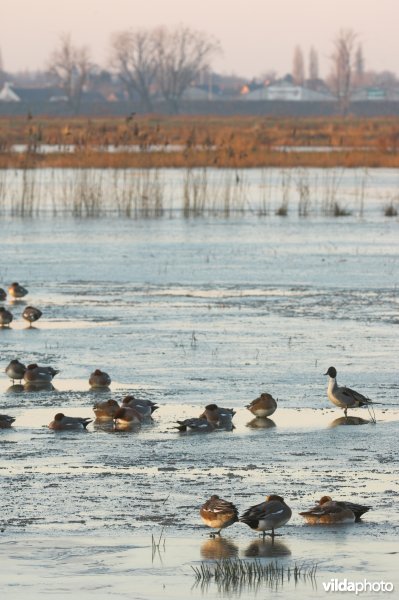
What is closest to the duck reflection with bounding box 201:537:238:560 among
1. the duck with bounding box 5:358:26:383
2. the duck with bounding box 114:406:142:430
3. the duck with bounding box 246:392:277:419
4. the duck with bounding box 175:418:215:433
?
the duck with bounding box 175:418:215:433

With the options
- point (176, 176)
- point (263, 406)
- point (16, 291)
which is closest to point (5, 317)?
point (16, 291)

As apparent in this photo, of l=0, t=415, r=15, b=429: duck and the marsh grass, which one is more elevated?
the marsh grass

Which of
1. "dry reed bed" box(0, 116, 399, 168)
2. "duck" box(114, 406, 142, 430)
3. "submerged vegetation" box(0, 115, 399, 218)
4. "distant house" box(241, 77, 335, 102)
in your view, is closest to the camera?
"duck" box(114, 406, 142, 430)

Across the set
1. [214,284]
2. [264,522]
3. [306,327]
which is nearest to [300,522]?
[264,522]

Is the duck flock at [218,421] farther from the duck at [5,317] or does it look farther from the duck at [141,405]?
the duck at [5,317]

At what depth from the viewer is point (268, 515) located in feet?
27.4

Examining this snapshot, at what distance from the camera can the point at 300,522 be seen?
8.91 meters

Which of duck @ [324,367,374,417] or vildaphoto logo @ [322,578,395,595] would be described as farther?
duck @ [324,367,374,417]

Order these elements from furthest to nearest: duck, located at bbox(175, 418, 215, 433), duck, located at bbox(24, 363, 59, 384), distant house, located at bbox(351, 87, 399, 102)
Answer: distant house, located at bbox(351, 87, 399, 102), duck, located at bbox(24, 363, 59, 384), duck, located at bbox(175, 418, 215, 433)

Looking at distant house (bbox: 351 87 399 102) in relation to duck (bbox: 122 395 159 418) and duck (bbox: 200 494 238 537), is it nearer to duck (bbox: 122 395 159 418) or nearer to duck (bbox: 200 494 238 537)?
duck (bbox: 122 395 159 418)

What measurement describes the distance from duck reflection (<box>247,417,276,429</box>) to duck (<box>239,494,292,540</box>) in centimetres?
333

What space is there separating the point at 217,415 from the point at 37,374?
2546 millimetres

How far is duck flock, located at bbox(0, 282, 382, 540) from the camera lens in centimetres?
840

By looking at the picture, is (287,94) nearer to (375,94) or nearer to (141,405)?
(375,94)
